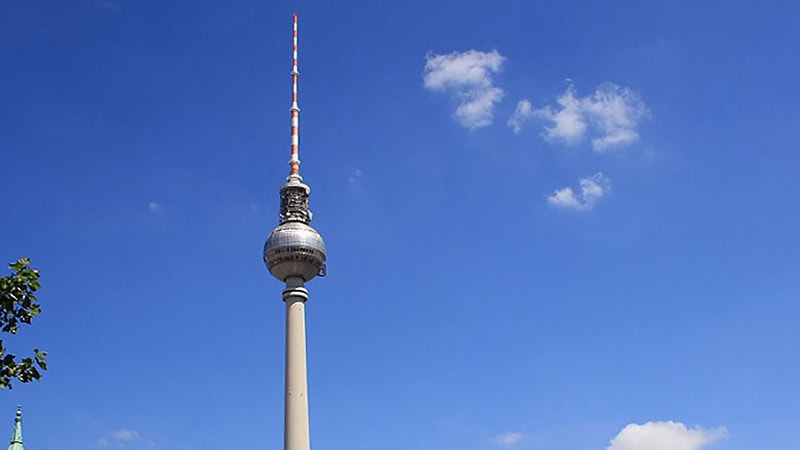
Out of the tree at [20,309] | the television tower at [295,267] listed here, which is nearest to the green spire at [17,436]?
the television tower at [295,267]

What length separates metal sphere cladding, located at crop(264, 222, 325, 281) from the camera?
89.6 metres

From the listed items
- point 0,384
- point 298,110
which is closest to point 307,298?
point 298,110

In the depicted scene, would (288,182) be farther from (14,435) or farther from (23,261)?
(23,261)

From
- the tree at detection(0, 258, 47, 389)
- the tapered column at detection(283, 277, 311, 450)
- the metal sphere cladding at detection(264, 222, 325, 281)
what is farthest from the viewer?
the metal sphere cladding at detection(264, 222, 325, 281)

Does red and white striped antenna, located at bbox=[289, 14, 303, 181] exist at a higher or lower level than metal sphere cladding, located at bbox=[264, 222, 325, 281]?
higher

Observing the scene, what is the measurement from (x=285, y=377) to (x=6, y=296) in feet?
211

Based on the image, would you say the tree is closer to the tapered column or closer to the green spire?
the tapered column

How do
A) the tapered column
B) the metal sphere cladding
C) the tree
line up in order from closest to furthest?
1. the tree
2. the tapered column
3. the metal sphere cladding

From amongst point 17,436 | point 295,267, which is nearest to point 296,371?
point 295,267

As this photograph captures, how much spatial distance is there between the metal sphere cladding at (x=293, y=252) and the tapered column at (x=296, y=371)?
1.03 m

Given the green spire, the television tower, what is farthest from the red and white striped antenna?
the green spire

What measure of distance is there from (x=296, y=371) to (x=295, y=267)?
400 inches

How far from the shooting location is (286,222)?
9238 cm

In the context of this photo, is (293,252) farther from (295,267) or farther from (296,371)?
(296,371)
